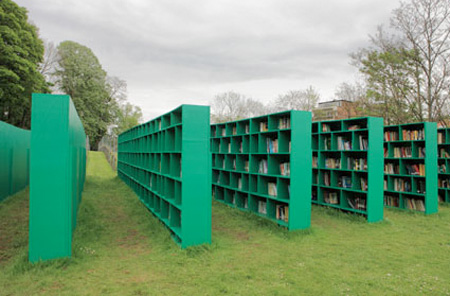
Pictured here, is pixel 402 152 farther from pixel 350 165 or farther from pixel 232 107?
pixel 232 107

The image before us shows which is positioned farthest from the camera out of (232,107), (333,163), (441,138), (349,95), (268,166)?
(232,107)

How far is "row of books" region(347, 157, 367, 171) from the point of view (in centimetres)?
702

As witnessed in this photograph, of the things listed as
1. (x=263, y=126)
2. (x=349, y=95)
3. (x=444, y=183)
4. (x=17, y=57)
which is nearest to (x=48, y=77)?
(x=17, y=57)

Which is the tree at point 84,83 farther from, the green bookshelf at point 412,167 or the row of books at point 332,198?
the green bookshelf at point 412,167

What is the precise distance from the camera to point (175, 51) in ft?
42.6

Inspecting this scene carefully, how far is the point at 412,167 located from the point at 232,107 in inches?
1059

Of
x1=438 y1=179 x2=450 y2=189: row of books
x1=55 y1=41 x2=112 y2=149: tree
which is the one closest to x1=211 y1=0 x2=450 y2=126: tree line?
x1=438 y1=179 x2=450 y2=189: row of books

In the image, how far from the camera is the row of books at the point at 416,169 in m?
7.85

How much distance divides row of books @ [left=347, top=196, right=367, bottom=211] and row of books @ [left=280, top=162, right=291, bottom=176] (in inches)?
87.5

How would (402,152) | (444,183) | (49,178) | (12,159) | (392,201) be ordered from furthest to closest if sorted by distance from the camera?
(444,183) < (12,159) < (392,201) < (402,152) < (49,178)

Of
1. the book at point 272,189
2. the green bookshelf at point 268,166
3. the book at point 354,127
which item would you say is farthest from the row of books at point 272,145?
the book at point 354,127

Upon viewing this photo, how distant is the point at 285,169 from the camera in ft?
20.5

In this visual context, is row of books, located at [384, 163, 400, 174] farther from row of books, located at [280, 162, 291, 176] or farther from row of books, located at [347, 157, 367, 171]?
row of books, located at [280, 162, 291, 176]

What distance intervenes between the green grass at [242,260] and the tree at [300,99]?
21.5m
